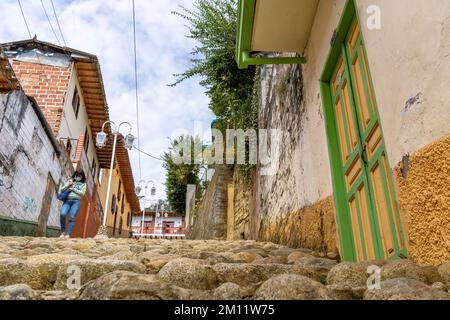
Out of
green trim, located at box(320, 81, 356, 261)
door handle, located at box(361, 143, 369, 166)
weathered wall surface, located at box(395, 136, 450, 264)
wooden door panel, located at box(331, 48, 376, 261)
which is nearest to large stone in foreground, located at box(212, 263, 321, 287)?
weathered wall surface, located at box(395, 136, 450, 264)

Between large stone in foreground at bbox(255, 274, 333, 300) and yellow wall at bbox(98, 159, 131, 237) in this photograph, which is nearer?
large stone in foreground at bbox(255, 274, 333, 300)

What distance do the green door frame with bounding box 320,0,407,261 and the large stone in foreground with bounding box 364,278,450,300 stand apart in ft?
6.41

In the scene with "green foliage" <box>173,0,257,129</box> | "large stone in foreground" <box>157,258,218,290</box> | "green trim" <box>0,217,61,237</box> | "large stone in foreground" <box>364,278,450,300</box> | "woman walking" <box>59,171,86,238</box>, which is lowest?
"large stone in foreground" <box>364,278,450,300</box>

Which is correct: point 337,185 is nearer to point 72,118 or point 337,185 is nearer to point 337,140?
point 337,140

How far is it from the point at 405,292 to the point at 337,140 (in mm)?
2659

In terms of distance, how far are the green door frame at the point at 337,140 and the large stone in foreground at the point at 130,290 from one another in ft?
7.53

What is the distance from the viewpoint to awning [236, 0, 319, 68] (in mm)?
4203

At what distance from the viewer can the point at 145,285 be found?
126 centimetres

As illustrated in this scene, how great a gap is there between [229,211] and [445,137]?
31.2 ft

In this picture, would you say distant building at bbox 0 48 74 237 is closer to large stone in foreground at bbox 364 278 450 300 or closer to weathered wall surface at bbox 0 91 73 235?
weathered wall surface at bbox 0 91 73 235

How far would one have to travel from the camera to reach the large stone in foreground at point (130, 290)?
3.93 ft
